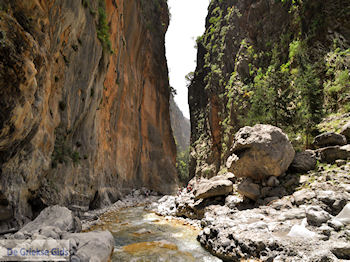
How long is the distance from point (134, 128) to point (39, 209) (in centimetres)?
1621

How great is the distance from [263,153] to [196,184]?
17.4 ft

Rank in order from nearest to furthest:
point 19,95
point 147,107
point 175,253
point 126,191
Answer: point 19,95, point 175,253, point 126,191, point 147,107

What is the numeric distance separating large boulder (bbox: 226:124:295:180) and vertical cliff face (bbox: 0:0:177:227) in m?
6.78

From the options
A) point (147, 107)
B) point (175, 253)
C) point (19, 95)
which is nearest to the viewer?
point (19, 95)

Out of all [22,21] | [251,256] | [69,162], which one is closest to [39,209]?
[69,162]

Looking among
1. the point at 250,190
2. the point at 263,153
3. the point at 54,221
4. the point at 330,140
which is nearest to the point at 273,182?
the point at 250,190

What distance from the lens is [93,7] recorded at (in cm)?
1015

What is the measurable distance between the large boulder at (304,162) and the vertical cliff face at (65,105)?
8399 millimetres

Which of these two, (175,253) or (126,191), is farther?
(126,191)

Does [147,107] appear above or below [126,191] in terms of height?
above

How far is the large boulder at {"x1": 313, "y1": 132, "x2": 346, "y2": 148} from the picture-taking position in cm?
652

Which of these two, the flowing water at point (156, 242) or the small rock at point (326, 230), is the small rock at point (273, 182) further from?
the flowing water at point (156, 242)

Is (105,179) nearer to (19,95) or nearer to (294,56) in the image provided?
(19,95)

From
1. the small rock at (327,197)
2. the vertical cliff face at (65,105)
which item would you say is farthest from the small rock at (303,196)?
the vertical cliff face at (65,105)
